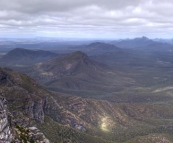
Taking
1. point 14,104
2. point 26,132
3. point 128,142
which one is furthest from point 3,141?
point 128,142

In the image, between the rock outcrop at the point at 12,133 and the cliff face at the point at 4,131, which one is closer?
the cliff face at the point at 4,131

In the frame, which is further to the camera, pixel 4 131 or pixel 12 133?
pixel 12 133

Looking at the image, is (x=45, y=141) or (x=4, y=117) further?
(x=45, y=141)

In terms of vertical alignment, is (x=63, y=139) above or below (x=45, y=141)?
below

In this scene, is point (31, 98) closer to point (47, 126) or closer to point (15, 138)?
point (47, 126)

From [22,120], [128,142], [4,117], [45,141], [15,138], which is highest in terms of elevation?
[4,117]

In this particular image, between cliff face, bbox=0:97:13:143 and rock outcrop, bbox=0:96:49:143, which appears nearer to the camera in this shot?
cliff face, bbox=0:97:13:143

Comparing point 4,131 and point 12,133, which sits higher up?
point 4,131

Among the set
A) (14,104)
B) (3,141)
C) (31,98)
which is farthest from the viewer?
(31,98)

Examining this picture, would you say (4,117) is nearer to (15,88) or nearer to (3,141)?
(3,141)

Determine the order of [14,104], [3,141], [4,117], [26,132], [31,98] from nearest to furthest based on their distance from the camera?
[3,141] < [4,117] < [26,132] < [14,104] < [31,98]
